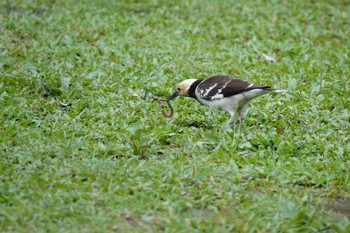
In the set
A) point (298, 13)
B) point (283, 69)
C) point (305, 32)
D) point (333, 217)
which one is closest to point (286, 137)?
point (333, 217)

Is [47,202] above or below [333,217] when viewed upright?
above

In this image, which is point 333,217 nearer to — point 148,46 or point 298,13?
point 148,46

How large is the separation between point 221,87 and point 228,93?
141mm

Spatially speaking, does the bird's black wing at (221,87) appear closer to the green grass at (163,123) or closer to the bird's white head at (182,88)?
the bird's white head at (182,88)

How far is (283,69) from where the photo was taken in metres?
10.2

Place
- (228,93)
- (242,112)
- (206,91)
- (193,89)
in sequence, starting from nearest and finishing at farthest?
1. (228,93)
2. (206,91)
3. (242,112)
4. (193,89)


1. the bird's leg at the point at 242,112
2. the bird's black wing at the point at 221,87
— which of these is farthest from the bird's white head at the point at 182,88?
the bird's leg at the point at 242,112

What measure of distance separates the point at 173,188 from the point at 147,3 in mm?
8141

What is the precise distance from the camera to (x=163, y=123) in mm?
7805

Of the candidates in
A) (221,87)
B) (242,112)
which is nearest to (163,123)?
(221,87)

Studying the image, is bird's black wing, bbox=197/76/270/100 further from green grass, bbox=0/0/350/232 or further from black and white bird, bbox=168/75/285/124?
green grass, bbox=0/0/350/232

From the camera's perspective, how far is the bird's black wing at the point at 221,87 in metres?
7.70

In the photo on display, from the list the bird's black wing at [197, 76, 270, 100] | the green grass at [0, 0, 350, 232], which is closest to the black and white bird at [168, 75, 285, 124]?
the bird's black wing at [197, 76, 270, 100]

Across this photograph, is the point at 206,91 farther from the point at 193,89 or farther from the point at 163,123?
the point at 163,123
